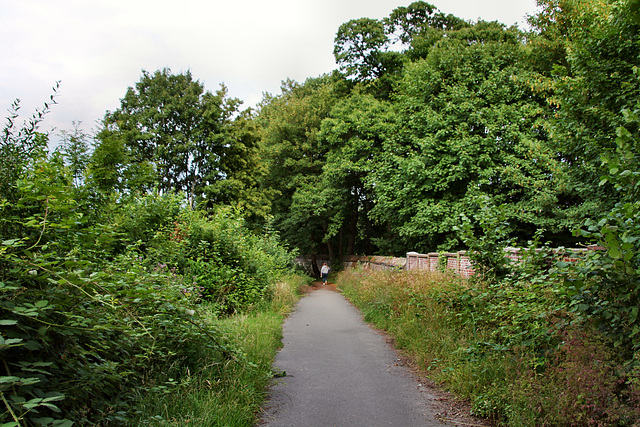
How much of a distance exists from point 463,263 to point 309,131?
2386 cm

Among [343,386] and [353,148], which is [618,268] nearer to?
[343,386]

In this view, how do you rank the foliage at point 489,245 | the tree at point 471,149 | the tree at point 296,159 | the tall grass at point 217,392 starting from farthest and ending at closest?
the tree at point 296,159, the tree at point 471,149, the foliage at point 489,245, the tall grass at point 217,392

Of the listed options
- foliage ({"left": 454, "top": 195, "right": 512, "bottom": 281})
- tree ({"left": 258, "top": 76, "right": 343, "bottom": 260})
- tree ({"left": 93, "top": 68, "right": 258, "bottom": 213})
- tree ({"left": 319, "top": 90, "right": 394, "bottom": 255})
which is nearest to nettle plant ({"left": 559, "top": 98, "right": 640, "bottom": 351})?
foliage ({"left": 454, "top": 195, "right": 512, "bottom": 281})

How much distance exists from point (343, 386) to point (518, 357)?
86.4 inches

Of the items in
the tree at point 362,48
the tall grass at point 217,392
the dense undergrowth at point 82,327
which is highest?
the tree at point 362,48

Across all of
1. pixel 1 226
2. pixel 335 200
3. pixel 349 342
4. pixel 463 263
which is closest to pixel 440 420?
pixel 349 342

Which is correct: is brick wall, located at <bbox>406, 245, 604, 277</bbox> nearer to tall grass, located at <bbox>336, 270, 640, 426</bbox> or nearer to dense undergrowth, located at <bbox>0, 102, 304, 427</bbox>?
tall grass, located at <bbox>336, 270, 640, 426</bbox>

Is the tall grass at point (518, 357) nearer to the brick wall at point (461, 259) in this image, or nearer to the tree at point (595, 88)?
the brick wall at point (461, 259)

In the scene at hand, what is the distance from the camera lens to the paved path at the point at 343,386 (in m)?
4.01

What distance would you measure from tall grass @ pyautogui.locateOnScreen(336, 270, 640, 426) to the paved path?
0.51 m

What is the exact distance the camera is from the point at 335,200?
85.9ft

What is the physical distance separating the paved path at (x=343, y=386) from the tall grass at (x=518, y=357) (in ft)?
1.68

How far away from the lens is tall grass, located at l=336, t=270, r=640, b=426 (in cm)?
302

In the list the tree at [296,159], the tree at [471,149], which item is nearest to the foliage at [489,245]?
the tree at [471,149]
